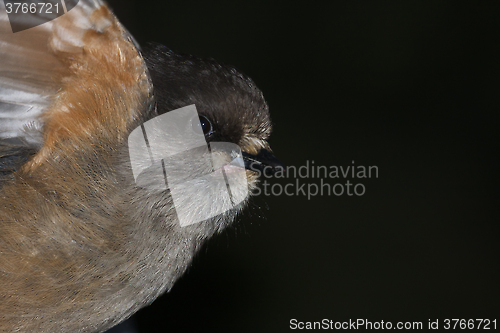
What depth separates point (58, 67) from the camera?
64cm

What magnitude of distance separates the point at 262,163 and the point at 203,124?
0.16 metres

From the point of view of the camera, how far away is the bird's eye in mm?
742

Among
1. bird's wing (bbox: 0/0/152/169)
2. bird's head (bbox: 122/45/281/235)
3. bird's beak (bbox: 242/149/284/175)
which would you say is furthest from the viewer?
bird's beak (bbox: 242/149/284/175)

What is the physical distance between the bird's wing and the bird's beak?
0.25m

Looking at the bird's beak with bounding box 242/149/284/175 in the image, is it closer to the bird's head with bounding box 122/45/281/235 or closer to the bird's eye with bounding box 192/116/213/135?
the bird's head with bounding box 122/45/281/235

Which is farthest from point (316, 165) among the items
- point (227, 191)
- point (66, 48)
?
point (66, 48)

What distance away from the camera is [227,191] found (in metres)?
0.83

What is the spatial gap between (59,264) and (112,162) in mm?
185

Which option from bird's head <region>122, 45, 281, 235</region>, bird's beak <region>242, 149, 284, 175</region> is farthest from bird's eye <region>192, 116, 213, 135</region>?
bird's beak <region>242, 149, 284, 175</region>

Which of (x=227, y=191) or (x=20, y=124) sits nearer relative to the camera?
(x=20, y=124)

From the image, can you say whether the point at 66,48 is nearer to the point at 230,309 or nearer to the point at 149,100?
the point at 149,100

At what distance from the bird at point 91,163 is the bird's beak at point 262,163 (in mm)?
52

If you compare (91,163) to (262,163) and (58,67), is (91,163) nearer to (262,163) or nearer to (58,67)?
(58,67)

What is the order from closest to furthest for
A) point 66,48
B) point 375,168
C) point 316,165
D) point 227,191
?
point 66,48
point 227,191
point 316,165
point 375,168
